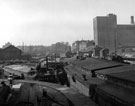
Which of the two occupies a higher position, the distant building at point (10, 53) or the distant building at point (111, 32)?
the distant building at point (111, 32)

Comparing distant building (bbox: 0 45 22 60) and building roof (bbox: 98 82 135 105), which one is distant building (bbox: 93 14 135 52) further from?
building roof (bbox: 98 82 135 105)

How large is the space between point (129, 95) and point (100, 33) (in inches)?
3659

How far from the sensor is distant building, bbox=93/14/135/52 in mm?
99812

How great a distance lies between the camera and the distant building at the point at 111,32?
99812 millimetres

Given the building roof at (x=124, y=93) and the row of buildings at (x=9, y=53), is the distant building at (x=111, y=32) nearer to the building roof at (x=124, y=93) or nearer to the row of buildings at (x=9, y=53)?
the row of buildings at (x=9, y=53)

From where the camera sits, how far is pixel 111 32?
103 metres

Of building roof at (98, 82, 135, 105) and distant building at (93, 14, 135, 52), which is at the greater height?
distant building at (93, 14, 135, 52)

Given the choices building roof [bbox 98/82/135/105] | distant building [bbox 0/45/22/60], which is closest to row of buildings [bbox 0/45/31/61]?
distant building [bbox 0/45/22/60]

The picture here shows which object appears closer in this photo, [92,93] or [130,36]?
[92,93]

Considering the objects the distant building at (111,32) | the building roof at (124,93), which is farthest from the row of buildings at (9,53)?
the building roof at (124,93)

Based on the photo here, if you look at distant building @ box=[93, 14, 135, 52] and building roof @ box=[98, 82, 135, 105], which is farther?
distant building @ box=[93, 14, 135, 52]

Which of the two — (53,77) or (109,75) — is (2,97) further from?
(53,77)

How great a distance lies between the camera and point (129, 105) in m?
8.77

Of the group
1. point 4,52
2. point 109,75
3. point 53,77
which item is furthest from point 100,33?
point 109,75
